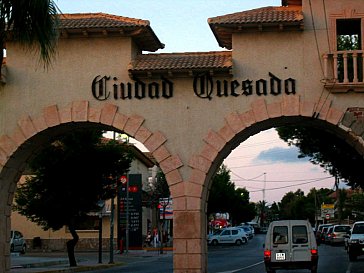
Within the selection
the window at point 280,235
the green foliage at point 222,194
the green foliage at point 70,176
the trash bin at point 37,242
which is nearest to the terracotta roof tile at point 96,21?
the window at point 280,235

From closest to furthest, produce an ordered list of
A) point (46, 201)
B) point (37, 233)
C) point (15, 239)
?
point (46, 201) → point (15, 239) → point (37, 233)

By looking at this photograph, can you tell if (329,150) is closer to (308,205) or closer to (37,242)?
(37,242)

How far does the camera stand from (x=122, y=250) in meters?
46.5

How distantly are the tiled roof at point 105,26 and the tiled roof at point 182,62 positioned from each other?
705 mm

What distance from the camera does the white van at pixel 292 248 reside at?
944 inches

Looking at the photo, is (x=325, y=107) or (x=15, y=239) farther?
(x=15, y=239)

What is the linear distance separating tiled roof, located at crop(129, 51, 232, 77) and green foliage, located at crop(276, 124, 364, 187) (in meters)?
9.31

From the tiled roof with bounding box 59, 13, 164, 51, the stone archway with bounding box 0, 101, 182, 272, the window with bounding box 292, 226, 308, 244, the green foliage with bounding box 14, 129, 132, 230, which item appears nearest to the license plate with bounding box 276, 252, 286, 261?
the window with bounding box 292, 226, 308, 244

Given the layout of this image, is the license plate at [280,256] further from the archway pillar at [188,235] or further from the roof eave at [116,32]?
the roof eave at [116,32]

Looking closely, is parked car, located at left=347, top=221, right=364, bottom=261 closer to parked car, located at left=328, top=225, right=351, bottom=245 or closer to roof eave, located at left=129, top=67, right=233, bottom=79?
roof eave, located at left=129, top=67, right=233, bottom=79

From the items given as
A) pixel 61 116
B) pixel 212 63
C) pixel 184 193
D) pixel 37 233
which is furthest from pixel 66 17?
pixel 37 233

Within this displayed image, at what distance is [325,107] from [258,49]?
261 cm

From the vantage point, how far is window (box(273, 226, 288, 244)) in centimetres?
2450

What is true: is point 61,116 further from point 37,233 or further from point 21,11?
point 37,233
